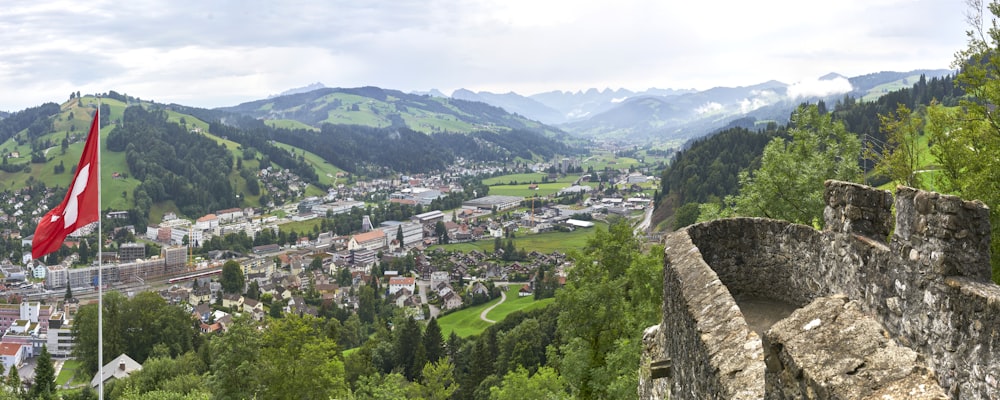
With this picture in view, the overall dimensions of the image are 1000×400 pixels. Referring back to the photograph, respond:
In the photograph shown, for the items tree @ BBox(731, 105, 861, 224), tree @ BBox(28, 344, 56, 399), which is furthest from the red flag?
tree @ BBox(28, 344, 56, 399)

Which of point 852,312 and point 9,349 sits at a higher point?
point 852,312

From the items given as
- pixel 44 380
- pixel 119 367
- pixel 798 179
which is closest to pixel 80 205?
pixel 798 179

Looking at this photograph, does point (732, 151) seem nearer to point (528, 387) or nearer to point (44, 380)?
point (528, 387)

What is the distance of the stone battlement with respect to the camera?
144 inches

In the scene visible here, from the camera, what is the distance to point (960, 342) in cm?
584

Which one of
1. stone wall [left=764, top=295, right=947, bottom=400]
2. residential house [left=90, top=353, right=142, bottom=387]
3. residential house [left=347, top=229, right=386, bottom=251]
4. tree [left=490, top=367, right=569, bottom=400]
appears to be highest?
stone wall [left=764, top=295, right=947, bottom=400]

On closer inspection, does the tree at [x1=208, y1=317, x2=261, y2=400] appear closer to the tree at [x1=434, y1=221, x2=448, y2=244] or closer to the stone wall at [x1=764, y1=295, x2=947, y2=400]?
the stone wall at [x1=764, y1=295, x2=947, y2=400]

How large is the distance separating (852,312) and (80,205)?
15737 millimetres

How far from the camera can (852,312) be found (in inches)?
163

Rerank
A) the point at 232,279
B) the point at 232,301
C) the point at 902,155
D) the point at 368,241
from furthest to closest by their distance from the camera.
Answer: the point at 368,241
the point at 232,279
the point at 232,301
the point at 902,155

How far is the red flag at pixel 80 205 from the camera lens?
1425cm

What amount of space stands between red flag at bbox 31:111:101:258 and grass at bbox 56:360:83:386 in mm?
85589

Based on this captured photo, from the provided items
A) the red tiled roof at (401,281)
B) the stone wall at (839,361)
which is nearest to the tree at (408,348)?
the red tiled roof at (401,281)

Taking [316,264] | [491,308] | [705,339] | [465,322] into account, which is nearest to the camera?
[705,339]
